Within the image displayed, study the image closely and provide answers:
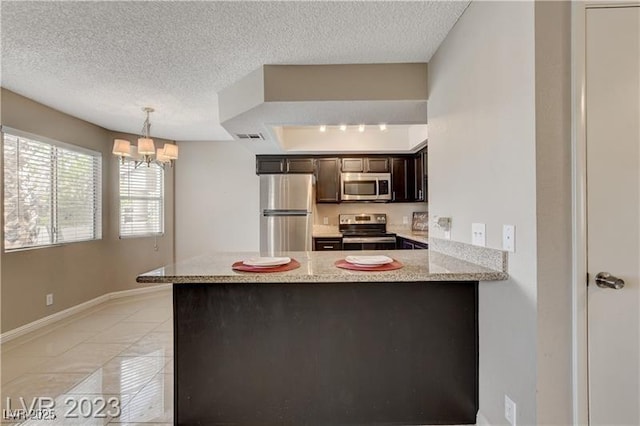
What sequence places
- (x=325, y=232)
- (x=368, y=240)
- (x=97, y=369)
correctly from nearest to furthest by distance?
(x=97, y=369)
(x=368, y=240)
(x=325, y=232)

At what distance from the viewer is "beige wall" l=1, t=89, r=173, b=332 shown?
3.15 m

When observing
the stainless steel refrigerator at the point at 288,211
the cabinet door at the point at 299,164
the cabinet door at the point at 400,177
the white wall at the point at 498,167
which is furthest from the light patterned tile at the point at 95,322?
the cabinet door at the point at 400,177

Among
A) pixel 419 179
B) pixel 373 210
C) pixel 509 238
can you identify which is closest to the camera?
pixel 509 238

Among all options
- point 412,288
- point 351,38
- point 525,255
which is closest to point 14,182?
point 351,38

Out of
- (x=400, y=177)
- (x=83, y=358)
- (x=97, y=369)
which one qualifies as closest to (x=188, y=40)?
(x=97, y=369)

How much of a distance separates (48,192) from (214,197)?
7.03 ft

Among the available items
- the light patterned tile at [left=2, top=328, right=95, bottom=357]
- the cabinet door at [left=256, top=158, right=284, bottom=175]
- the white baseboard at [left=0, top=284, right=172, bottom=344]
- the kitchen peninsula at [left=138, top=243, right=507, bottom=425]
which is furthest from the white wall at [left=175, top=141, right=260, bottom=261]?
the kitchen peninsula at [left=138, top=243, right=507, bottom=425]

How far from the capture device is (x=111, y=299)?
4.52m

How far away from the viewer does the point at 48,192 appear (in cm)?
353

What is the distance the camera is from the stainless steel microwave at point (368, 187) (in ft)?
15.8

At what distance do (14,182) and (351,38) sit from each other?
3.42 meters

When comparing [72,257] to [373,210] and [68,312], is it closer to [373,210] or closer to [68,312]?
[68,312]

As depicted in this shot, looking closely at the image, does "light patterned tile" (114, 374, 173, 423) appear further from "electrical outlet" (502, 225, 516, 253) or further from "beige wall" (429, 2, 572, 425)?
"electrical outlet" (502, 225, 516, 253)

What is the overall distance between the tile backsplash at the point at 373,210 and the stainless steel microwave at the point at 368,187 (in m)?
0.41
